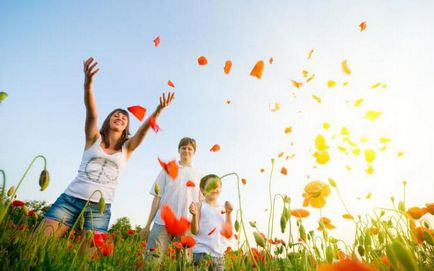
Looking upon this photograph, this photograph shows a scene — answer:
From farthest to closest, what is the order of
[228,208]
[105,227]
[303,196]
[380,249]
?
[228,208] → [105,227] → [303,196] → [380,249]

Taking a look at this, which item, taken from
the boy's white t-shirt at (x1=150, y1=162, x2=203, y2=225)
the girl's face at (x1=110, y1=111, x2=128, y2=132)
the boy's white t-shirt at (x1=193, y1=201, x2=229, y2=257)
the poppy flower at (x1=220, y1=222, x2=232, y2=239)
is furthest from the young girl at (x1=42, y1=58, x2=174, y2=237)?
the poppy flower at (x1=220, y1=222, x2=232, y2=239)

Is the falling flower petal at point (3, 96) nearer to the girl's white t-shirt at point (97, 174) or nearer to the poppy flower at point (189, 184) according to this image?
the girl's white t-shirt at point (97, 174)

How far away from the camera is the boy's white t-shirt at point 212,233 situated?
145 inches

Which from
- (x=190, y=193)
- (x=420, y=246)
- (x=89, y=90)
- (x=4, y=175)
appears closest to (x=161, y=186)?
(x=190, y=193)

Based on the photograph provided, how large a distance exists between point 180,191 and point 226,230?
1.04m

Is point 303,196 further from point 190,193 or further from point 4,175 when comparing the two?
point 190,193

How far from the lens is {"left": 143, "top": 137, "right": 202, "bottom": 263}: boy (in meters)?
4.08

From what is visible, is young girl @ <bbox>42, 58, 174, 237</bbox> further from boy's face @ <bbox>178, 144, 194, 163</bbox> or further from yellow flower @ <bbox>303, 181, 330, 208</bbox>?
yellow flower @ <bbox>303, 181, 330, 208</bbox>

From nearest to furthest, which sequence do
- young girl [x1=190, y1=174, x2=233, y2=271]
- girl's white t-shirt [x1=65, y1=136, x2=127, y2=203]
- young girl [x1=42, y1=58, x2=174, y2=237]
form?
young girl [x1=42, y1=58, x2=174, y2=237]
girl's white t-shirt [x1=65, y1=136, x2=127, y2=203]
young girl [x1=190, y1=174, x2=233, y2=271]

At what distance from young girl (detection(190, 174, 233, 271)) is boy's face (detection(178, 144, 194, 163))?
20.7 inches

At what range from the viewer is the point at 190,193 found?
4445 millimetres

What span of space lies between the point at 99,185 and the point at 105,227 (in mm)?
481

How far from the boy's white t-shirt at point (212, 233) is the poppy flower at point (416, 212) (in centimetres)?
228

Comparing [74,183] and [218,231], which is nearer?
[74,183]
